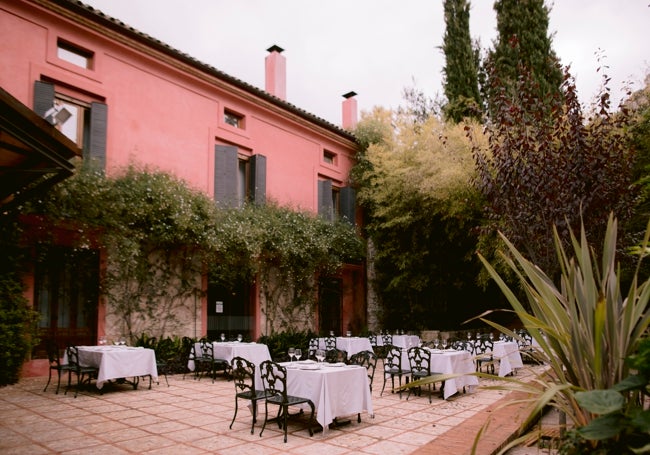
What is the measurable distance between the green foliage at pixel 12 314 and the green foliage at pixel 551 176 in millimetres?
7383

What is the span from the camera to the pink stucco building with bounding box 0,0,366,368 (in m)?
8.91

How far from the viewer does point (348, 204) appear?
1555cm

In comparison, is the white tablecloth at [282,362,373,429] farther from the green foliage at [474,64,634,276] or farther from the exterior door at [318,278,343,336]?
the exterior door at [318,278,343,336]

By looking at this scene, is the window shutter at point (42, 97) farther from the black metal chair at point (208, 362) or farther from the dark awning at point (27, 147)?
the black metal chair at point (208, 362)

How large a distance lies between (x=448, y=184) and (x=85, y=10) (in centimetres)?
880

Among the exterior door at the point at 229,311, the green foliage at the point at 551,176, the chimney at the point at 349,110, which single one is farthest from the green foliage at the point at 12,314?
the chimney at the point at 349,110

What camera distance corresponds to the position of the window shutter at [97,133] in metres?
9.39

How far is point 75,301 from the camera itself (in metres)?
9.37

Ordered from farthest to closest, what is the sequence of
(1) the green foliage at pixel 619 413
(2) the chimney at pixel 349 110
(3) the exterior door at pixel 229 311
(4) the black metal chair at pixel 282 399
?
(2) the chimney at pixel 349 110, (3) the exterior door at pixel 229 311, (4) the black metal chair at pixel 282 399, (1) the green foliage at pixel 619 413

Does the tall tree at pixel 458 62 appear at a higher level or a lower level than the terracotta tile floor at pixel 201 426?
higher

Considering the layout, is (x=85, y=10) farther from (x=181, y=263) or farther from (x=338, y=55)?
(x=338, y=55)

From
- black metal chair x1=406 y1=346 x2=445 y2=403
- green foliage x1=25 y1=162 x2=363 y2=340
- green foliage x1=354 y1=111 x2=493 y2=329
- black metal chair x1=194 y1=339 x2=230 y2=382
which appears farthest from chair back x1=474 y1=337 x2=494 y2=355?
green foliage x1=25 y1=162 x2=363 y2=340

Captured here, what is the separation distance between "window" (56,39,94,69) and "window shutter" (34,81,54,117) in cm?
89

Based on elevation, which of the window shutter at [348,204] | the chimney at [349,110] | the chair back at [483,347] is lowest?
the chair back at [483,347]
